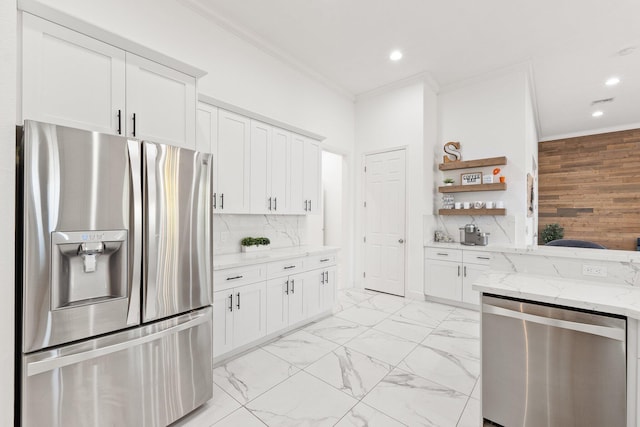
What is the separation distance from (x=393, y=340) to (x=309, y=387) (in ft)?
3.89

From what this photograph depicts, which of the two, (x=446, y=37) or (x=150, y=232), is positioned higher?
(x=446, y=37)

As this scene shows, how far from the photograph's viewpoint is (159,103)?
201 centimetres

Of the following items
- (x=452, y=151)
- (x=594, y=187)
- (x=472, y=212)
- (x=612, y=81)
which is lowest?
(x=472, y=212)

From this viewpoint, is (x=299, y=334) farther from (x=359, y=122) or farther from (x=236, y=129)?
(x=359, y=122)

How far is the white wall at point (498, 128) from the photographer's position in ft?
13.4

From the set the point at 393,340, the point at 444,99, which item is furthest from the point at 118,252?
the point at 444,99

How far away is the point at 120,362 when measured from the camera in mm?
1523

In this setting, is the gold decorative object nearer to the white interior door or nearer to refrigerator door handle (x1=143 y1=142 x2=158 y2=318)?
the white interior door

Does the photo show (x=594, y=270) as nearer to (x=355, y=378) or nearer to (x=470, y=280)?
(x=355, y=378)

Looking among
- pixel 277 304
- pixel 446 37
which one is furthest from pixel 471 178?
pixel 277 304

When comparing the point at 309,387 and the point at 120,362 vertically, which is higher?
the point at 120,362

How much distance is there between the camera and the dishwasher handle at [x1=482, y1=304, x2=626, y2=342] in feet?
4.44

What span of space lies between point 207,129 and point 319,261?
6.27 feet

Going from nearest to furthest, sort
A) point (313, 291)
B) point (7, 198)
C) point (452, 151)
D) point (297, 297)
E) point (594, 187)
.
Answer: point (7, 198)
point (297, 297)
point (313, 291)
point (452, 151)
point (594, 187)
